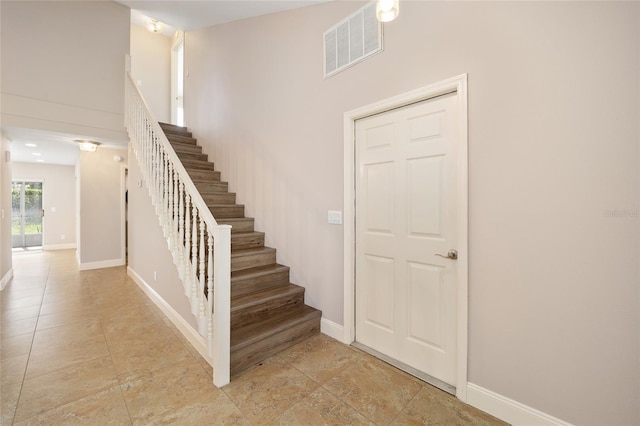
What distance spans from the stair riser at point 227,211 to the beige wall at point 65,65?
2312 millimetres

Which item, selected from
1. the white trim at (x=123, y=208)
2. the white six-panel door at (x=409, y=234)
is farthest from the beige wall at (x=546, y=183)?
the white trim at (x=123, y=208)

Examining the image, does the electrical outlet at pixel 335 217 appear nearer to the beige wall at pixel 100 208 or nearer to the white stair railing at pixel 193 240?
the white stair railing at pixel 193 240

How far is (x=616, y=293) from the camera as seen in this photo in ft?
4.07

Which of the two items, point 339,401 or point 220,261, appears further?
point 220,261

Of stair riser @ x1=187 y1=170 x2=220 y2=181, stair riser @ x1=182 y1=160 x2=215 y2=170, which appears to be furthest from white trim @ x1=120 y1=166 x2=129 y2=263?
stair riser @ x1=187 y1=170 x2=220 y2=181

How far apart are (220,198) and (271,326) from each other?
2.05 meters

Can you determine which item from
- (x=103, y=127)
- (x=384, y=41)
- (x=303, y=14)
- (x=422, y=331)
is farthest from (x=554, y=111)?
(x=103, y=127)

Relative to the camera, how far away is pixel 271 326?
2.26 metres

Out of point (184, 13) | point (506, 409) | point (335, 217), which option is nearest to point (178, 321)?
point (335, 217)

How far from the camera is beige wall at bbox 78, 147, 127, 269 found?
510cm

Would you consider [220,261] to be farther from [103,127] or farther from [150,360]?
[103,127]

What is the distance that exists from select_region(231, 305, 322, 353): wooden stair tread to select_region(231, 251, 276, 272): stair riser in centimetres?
63

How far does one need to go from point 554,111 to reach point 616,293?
37.4 inches

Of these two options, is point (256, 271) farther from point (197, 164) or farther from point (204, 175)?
point (197, 164)
